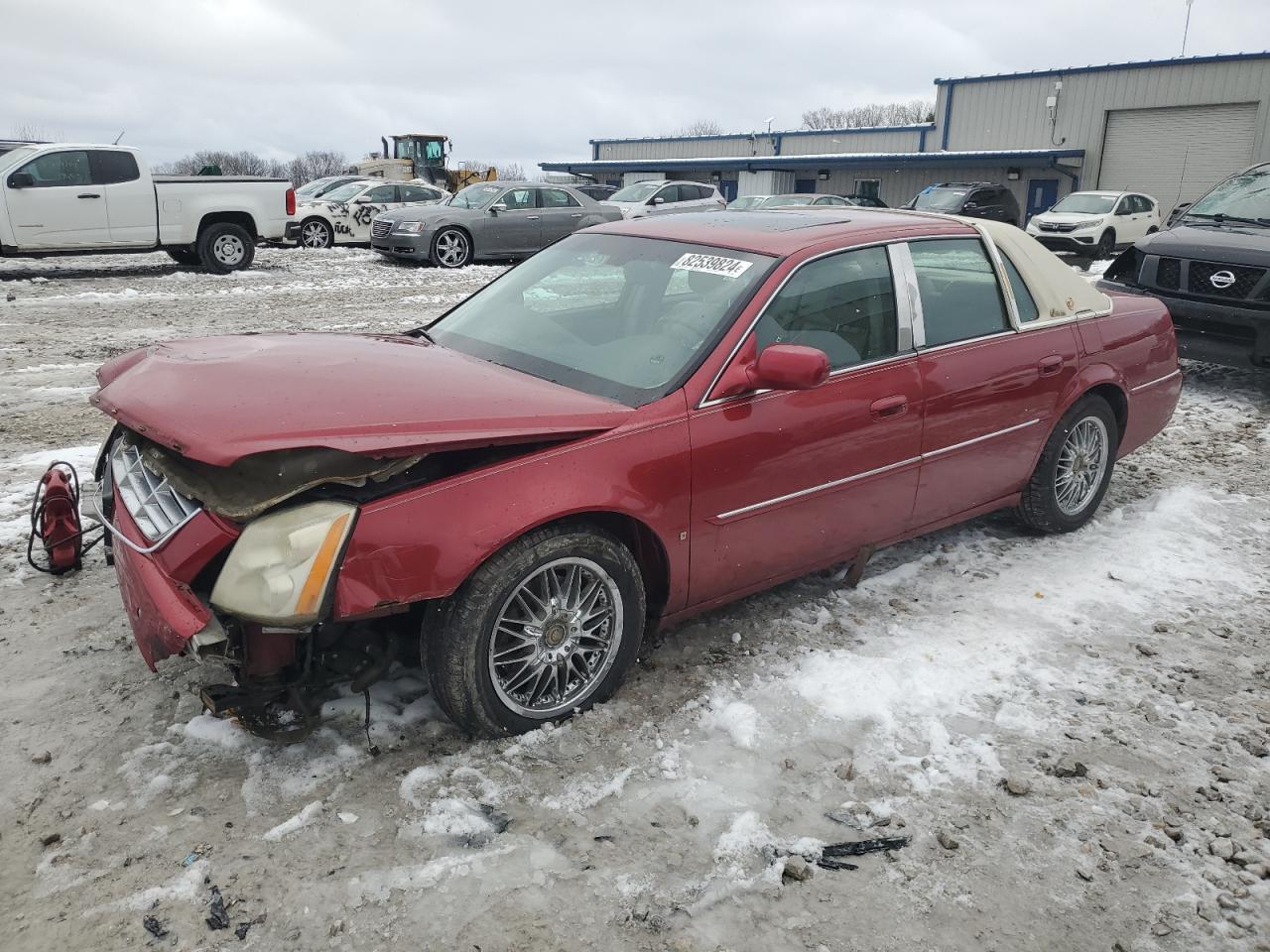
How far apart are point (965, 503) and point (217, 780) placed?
3296 millimetres

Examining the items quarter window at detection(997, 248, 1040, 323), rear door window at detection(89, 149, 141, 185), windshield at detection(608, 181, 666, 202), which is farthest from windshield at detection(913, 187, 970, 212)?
quarter window at detection(997, 248, 1040, 323)

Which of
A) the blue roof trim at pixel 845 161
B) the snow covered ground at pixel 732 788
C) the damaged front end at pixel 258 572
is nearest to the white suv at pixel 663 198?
the blue roof trim at pixel 845 161

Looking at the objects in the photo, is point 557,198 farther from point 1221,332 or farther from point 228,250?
point 1221,332

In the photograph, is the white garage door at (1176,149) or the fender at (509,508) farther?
the white garage door at (1176,149)

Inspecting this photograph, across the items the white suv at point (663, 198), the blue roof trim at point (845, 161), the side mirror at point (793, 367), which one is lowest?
the side mirror at point (793, 367)

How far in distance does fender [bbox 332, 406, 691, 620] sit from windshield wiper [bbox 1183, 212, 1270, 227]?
7759 mm

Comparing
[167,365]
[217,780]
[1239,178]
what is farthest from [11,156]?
[1239,178]

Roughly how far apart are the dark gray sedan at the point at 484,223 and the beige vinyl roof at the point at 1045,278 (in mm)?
13018

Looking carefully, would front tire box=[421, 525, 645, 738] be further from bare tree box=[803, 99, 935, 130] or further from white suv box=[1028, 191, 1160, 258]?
bare tree box=[803, 99, 935, 130]

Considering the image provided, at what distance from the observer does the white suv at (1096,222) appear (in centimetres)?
2142

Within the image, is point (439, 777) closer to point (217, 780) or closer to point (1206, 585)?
point (217, 780)

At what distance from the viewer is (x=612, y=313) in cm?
383

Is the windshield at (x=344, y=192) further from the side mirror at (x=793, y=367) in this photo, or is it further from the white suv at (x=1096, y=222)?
the side mirror at (x=793, y=367)

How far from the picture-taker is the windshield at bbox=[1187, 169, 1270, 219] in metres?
8.72
